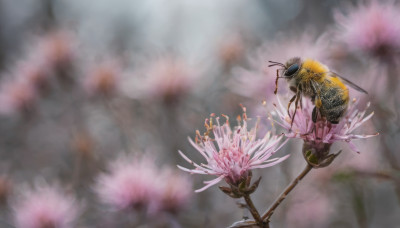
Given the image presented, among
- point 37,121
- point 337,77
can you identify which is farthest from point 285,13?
point 337,77

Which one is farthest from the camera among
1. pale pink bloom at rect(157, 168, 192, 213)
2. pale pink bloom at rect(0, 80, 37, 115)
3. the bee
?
pale pink bloom at rect(0, 80, 37, 115)

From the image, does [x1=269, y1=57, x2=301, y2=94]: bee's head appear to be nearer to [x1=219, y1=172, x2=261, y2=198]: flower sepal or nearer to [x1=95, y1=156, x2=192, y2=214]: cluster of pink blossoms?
[x1=219, y1=172, x2=261, y2=198]: flower sepal

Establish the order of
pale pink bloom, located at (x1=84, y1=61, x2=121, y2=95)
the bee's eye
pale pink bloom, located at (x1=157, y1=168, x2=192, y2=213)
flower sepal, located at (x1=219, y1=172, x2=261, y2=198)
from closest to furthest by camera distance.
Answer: flower sepal, located at (x1=219, y1=172, x2=261, y2=198), the bee's eye, pale pink bloom, located at (x1=157, y1=168, x2=192, y2=213), pale pink bloom, located at (x1=84, y1=61, x2=121, y2=95)

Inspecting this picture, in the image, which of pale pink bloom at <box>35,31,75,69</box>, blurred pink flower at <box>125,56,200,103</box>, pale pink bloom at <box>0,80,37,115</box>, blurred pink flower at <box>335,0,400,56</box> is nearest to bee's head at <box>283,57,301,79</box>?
blurred pink flower at <box>335,0,400,56</box>

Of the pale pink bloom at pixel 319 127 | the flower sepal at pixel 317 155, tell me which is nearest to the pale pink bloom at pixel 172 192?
the pale pink bloom at pixel 319 127

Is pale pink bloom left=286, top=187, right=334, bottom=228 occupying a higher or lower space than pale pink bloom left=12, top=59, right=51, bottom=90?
lower

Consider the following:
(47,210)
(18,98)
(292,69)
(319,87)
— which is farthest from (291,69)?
(18,98)
